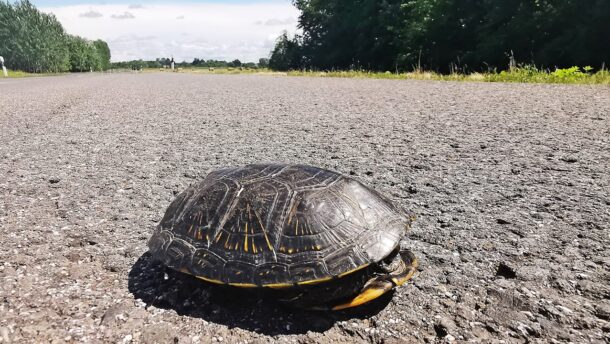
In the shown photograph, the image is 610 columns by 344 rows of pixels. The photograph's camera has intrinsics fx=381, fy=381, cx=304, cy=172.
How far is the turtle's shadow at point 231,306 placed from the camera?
1.84m

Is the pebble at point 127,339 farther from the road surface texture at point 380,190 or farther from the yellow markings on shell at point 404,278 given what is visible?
the yellow markings on shell at point 404,278

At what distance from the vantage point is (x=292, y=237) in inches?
79.5

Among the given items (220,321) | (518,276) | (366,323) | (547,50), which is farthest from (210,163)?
(547,50)

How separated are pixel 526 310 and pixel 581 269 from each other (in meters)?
0.51

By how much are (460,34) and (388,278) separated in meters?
29.6

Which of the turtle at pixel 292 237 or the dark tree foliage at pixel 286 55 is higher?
the dark tree foliage at pixel 286 55

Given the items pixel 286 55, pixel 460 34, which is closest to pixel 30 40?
pixel 286 55

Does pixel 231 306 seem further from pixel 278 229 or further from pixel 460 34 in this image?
pixel 460 34

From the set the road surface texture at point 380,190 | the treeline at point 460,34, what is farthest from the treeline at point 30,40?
the road surface texture at point 380,190

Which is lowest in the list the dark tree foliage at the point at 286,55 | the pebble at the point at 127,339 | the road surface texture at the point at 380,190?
the pebble at the point at 127,339

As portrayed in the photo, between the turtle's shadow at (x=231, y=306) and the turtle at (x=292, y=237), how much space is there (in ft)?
0.25

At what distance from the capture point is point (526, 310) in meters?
1.80

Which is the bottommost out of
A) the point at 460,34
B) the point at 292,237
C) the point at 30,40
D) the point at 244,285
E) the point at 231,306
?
the point at 231,306

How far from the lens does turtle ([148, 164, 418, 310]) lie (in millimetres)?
1911
